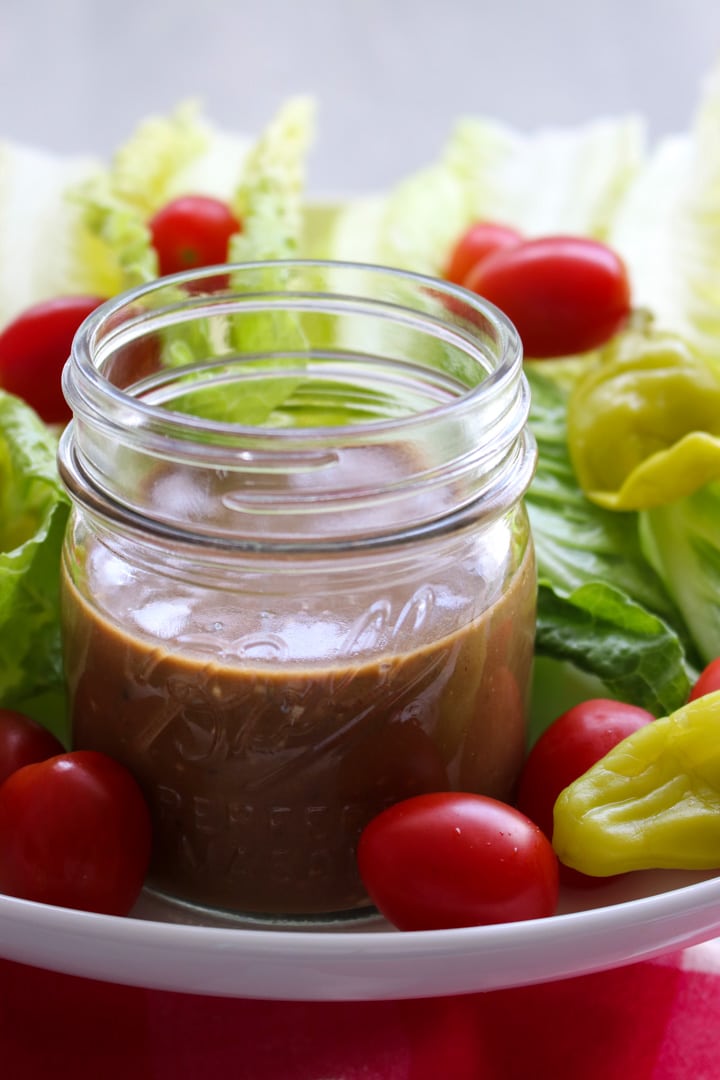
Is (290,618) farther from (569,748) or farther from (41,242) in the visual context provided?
(41,242)

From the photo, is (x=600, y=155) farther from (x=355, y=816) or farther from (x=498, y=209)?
(x=355, y=816)

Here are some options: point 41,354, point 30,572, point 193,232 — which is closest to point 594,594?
point 30,572

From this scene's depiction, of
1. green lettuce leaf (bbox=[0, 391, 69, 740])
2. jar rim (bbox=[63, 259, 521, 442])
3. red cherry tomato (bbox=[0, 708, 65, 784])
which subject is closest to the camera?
jar rim (bbox=[63, 259, 521, 442])

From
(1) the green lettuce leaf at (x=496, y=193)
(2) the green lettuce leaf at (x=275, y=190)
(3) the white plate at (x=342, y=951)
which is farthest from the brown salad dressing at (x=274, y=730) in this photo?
(1) the green lettuce leaf at (x=496, y=193)

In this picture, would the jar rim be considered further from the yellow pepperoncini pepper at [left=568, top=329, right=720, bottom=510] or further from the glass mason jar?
the yellow pepperoncini pepper at [left=568, top=329, right=720, bottom=510]

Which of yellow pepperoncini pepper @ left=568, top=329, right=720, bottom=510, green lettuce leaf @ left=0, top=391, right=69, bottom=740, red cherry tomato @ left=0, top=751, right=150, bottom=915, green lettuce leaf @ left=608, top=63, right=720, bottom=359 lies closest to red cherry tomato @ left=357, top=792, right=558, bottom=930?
red cherry tomato @ left=0, top=751, right=150, bottom=915

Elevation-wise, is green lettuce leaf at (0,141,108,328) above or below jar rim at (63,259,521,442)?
below

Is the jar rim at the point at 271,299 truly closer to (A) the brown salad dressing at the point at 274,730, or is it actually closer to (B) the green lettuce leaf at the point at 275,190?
(A) the brown salad dressing at the point at 274,730

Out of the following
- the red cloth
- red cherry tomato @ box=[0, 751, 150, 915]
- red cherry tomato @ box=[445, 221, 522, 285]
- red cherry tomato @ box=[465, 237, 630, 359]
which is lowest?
the red cloth
